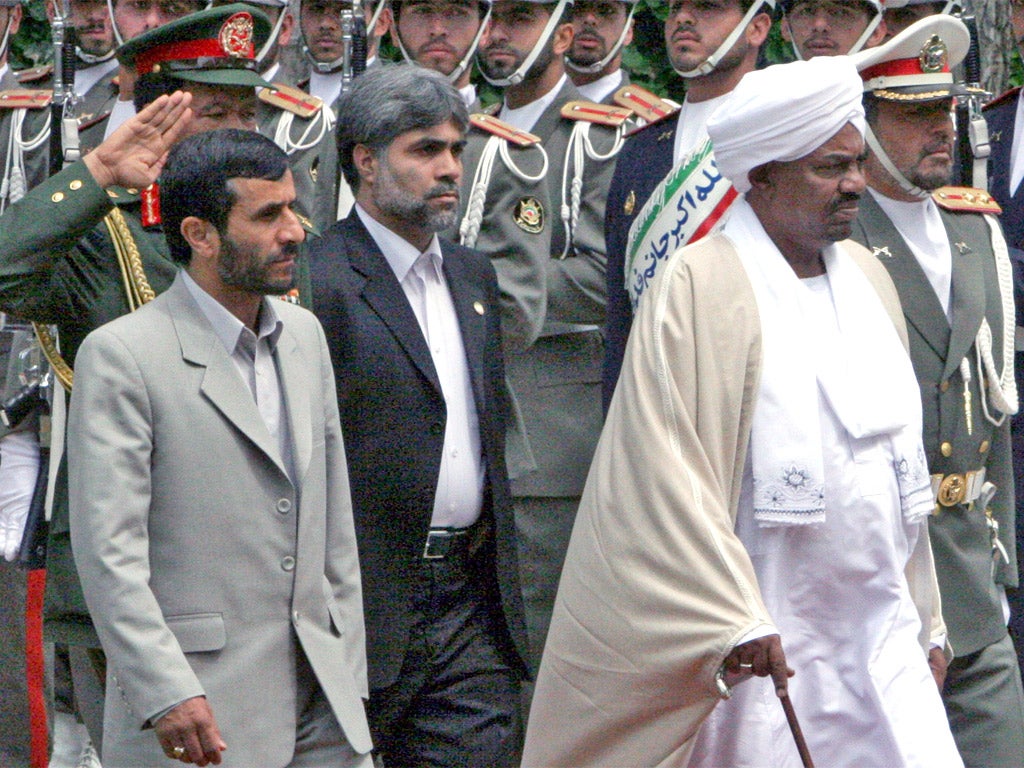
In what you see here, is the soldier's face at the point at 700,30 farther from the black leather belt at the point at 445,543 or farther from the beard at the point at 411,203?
the black leather belt at the point at 445,543

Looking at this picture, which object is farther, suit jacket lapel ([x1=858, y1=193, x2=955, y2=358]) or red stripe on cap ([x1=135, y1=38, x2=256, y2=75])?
suit jacket lapel ([x1=858, y1=193, x2=955, y2=358])

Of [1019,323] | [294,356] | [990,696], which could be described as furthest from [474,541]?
[1019,323]

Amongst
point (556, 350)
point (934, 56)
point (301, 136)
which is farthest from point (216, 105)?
point (301, 136)

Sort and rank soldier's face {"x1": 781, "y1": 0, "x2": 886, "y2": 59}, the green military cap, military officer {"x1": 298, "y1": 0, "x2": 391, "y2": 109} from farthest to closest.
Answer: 1. military officer {"x1": 298, "y1": 0, "x2": 391, "y2": 109}
2. soldier's face {"x1": 781, "y1": 0, "x2": 886, "y2": 59}
3. the green military cap

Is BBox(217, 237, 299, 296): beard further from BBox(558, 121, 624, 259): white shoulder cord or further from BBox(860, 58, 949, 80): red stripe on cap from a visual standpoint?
BBox(558, 121, 624, 259): white shoulder cord

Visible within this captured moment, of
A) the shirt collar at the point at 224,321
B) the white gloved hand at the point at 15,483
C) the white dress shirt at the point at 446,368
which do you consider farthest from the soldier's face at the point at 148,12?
the shirt collar at the point at 224,321

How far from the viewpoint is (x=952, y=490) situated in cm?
629

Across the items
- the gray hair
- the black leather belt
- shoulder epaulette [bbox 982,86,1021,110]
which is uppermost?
the gray hair

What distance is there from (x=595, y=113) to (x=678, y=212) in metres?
1.45

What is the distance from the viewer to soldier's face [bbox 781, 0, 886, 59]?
7.79m

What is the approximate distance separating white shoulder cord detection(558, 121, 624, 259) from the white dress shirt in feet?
6.00

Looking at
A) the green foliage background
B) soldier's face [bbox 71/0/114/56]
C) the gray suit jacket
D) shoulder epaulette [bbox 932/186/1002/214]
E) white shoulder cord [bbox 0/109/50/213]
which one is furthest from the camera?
the green foliage background

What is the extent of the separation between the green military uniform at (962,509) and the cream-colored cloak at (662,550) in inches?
54.5

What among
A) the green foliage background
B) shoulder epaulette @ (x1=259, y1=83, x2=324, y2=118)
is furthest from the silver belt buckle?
the green foliage background
